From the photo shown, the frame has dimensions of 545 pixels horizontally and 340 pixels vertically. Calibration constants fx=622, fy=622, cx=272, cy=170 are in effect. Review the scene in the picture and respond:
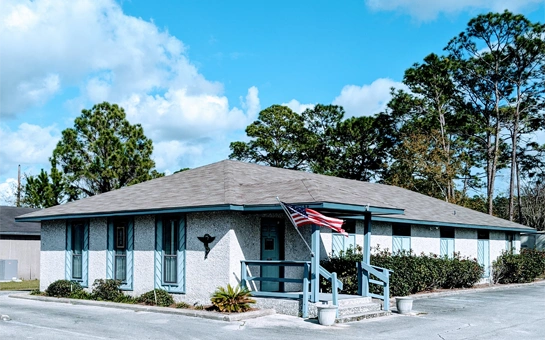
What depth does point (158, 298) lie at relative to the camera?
17.4m

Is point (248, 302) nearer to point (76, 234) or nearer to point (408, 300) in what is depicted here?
point (408, 300)

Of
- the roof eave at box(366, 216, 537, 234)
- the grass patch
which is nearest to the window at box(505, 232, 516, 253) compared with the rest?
the roof eave at box(366, 216, 537, 234)

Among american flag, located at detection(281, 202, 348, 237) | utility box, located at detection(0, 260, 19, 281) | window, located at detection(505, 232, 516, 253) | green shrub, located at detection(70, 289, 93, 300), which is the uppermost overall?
american flag, located at detection(281, 202, 348, 237)

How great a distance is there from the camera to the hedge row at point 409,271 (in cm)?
1789

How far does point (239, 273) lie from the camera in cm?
1652

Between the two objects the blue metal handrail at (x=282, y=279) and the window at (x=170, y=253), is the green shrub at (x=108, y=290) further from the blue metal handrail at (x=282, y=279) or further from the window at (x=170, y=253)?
the blue metal handrail at (x=282, y=279)

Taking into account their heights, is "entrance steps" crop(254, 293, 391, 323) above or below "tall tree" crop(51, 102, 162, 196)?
below

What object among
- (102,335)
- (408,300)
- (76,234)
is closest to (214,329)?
(102,335)

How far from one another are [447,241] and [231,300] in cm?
1356

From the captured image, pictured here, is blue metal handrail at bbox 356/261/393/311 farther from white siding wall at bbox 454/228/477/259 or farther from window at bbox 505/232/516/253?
window at bbox 505/232/516/253

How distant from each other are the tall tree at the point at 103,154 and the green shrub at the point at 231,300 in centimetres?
2622

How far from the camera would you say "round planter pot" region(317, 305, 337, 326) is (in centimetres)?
1395

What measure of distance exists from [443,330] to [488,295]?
9517 millimetres

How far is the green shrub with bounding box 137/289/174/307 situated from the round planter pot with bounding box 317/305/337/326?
5114 mm
